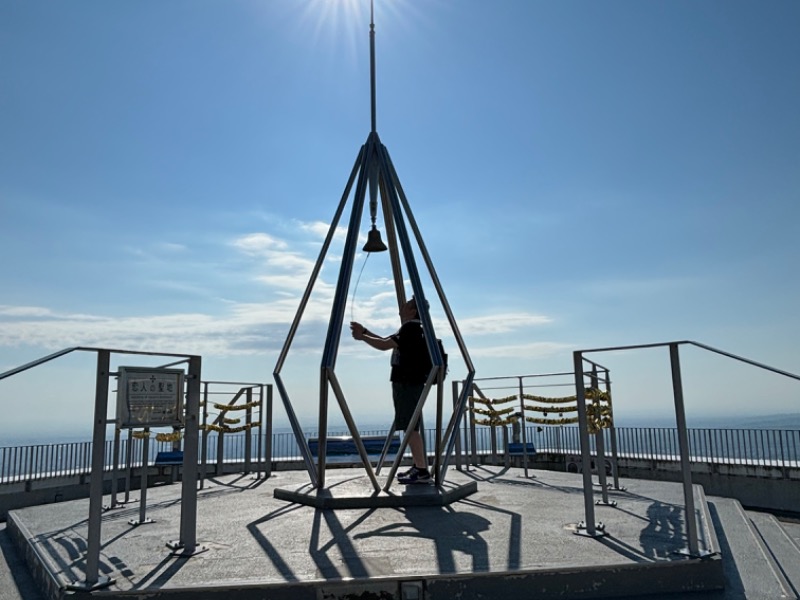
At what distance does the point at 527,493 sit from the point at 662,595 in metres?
3.41

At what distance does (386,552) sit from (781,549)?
3.70 m

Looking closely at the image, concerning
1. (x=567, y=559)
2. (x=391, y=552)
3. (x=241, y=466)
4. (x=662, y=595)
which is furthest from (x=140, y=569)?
(x=241, y=466)

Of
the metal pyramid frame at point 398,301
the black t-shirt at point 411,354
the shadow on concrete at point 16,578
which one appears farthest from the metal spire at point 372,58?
the shadow on concrete at point 16,578

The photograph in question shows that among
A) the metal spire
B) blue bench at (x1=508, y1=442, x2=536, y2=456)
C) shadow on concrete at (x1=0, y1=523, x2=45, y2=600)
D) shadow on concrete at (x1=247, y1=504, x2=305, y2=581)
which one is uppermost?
the metal spire

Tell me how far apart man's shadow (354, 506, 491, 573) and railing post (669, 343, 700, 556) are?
4.67 ft

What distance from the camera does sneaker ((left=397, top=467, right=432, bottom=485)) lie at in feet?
23.1

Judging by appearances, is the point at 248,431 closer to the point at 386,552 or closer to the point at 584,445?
the point at 386,552

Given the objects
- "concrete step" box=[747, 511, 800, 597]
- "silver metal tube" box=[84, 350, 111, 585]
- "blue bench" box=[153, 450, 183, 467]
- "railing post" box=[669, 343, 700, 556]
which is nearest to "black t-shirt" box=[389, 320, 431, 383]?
"railing post" box=[669, 343, 700, 556]

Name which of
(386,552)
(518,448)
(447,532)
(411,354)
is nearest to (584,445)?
(447,532)

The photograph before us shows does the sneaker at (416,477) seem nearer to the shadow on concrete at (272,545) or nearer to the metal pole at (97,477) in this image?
the shadow on concrete at (272,545)

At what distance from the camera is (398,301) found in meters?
9.32

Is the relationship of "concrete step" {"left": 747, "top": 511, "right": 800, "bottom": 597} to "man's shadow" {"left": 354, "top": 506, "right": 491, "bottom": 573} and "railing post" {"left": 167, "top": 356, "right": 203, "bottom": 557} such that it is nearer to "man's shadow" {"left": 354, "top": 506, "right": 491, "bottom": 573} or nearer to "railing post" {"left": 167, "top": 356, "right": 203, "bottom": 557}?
"man's shadow" {"left": 354, "top": 506, "right": 491, "bottom": 573}

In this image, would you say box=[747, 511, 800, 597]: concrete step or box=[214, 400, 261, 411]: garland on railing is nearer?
box=[747, 511, 800, 597]: concrete step

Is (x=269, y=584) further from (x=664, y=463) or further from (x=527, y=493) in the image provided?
(x=664, y=463)
